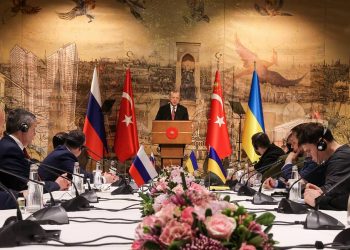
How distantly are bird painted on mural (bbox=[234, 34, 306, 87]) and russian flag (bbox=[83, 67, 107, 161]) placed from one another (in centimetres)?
313

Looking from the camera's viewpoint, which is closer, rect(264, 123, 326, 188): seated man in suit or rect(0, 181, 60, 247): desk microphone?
rect(0, 181, 60, 247): desk microphone

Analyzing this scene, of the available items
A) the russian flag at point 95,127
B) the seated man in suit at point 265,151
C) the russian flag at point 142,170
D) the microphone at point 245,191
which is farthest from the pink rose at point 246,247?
the russian flag at point 95,127

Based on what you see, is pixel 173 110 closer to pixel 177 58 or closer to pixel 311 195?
pixel 177 58

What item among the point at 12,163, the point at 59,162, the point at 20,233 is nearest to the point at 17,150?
the point at 12,163

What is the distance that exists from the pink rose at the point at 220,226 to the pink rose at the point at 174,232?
5 centimetres

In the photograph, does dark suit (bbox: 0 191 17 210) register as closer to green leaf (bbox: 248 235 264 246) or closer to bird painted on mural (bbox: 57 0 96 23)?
green leaf (bbox: 248 235 264 246)

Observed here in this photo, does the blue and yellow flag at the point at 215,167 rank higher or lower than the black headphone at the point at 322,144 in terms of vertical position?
lower

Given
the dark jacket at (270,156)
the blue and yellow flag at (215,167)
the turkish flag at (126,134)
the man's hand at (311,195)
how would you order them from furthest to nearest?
the turkish flag at (126,134) → the dark jacket at (270,156) → the blue and yellow flag at (215,167) → the man's hand at (311,195)

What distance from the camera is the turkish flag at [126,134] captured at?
10.8 m

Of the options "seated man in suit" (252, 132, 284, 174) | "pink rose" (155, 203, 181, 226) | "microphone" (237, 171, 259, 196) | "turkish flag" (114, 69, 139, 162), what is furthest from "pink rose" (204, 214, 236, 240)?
"turkish flag" (114, 69, 139, 162)

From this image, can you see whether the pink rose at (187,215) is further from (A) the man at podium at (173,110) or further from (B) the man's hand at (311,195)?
(A) the man at podium at (173,110)

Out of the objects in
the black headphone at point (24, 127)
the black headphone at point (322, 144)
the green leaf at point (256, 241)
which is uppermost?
the black headphone at point (24, 127)

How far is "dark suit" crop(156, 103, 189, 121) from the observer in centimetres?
1151

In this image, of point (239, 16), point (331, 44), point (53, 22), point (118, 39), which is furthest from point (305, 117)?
Answer: point (53, 22)
